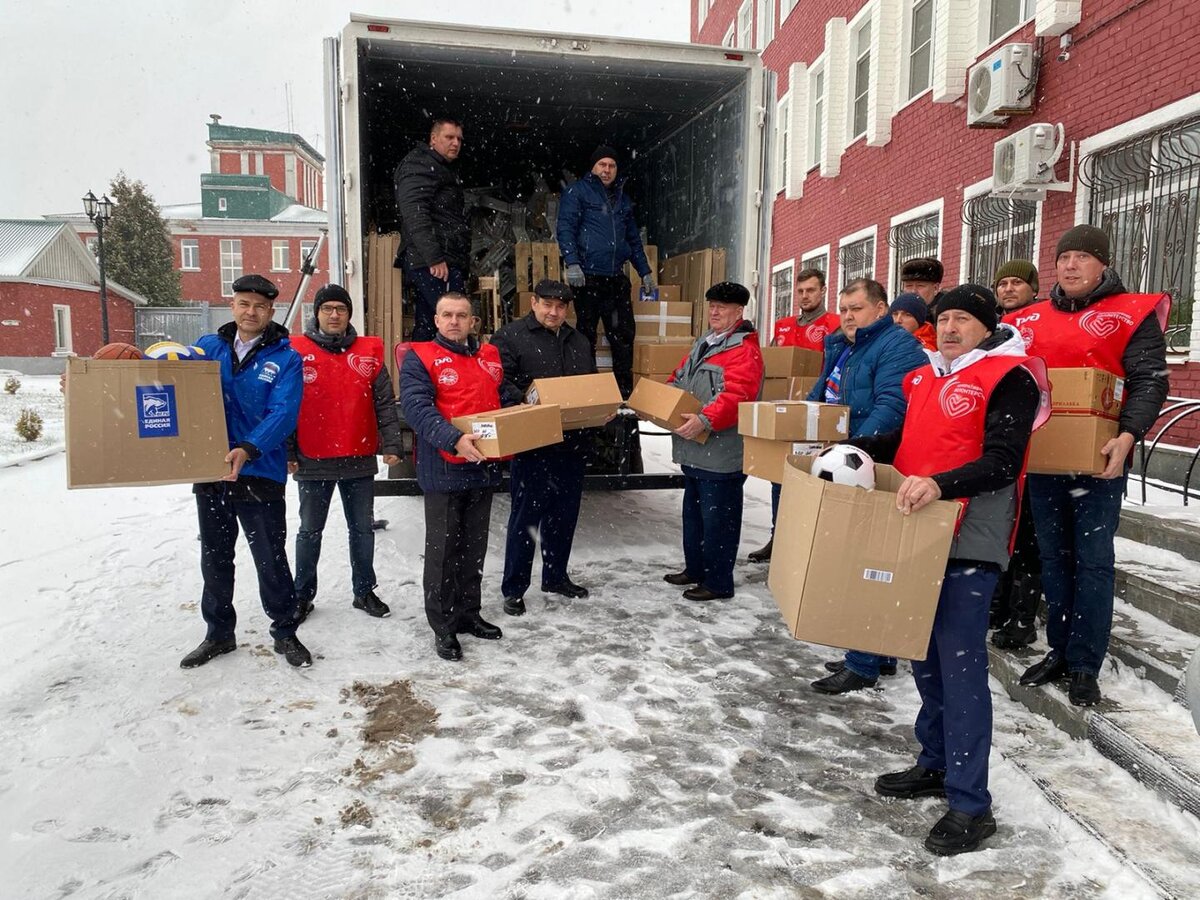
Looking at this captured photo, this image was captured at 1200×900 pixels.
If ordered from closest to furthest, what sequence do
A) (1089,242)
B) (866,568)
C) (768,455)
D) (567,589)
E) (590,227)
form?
1. (866,568)
2. (1089,242)
3. (768,455)
4. (567,589)
5. (590,227)

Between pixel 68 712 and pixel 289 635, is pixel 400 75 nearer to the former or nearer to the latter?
pixel 289 635

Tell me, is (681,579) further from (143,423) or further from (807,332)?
(143,423)

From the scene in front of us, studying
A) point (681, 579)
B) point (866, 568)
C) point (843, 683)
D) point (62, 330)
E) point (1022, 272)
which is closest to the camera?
point (866, 568)

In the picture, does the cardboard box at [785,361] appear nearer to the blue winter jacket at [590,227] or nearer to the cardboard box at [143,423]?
the blue winter jacket at [590,227]

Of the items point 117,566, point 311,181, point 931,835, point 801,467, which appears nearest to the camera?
point 931,835

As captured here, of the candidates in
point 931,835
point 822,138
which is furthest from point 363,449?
point 822,138

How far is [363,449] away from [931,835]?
11.2ft

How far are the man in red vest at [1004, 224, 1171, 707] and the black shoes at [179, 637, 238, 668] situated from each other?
394 cm

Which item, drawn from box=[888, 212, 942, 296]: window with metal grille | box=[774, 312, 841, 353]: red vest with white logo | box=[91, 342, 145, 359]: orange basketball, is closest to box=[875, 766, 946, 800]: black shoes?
box=[774, 312, 841, 353]: red vest with white logo

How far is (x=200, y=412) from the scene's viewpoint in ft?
11.9

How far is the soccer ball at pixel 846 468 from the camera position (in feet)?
8.82

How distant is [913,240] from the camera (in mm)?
11930

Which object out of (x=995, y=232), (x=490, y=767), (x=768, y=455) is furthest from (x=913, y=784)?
(x=995, y=232)

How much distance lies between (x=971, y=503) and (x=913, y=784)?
42.2 inches
